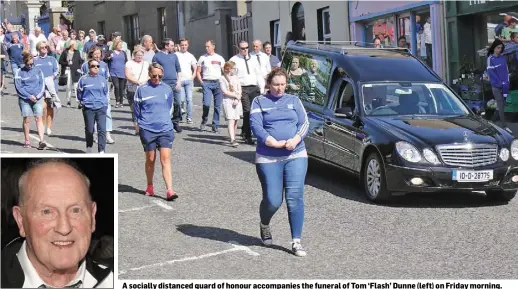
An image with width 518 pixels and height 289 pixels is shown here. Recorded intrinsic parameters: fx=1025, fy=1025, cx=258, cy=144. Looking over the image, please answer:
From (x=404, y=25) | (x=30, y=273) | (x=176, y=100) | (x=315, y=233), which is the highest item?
(x=404, y=25)

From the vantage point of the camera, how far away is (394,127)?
12250 mm

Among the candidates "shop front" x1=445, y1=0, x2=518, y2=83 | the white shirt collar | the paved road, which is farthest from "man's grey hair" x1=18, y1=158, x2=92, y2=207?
"shop front" x1=445, y1=0, x2=518, y2=83

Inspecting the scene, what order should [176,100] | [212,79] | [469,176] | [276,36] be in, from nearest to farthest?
[469,176], [212,79], [176,100], [276,36]

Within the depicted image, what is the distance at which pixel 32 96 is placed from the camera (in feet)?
58.5

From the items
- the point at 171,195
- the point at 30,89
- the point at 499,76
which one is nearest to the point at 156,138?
the point at 171,195

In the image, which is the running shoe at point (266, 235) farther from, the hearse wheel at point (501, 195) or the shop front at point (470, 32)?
the shop front at point (470, 32)

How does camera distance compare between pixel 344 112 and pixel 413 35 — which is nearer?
pixel 344 112

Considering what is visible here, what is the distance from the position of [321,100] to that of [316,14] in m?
19.1

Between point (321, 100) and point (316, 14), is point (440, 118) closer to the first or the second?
point (321, 100)

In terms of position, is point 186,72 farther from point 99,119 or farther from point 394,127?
point 394,127

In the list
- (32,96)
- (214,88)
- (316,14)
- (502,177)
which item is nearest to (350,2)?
(316,14)

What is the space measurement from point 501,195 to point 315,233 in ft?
9.87

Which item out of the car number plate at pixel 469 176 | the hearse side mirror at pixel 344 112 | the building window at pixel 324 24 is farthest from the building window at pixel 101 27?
the car number plate at pixel 469 176

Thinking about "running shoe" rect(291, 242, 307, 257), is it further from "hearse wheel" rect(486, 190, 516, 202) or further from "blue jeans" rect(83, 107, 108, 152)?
"blue jeans" rect(83, 107, 108, 152)
